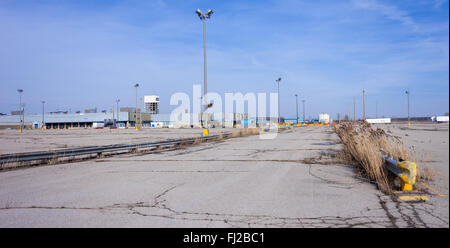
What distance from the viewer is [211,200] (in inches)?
251

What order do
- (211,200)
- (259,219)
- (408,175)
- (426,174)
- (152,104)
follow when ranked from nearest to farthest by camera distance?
(259,219) → (408,175) → (211,200) → (426,174) → (152,104)

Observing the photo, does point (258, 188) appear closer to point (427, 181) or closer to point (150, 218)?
point (150, 218)

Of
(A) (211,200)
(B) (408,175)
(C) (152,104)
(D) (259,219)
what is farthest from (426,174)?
(C) (152,104)

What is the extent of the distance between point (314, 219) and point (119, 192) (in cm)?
440

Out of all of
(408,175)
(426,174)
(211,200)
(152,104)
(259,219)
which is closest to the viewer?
(259,219)

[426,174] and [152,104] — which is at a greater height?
[152,104]

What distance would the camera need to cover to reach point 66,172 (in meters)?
10.6

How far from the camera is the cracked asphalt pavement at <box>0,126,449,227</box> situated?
4.95 meters

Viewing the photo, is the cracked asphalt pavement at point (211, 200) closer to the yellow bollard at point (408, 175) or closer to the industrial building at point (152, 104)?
the yellow bollard at point (408, 175)

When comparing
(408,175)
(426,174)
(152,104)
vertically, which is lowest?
(426,174)

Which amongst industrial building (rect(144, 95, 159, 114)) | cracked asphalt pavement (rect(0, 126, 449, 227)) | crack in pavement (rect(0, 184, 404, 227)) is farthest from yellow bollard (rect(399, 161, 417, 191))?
industrial building (rect(144, 95, 159, 114))

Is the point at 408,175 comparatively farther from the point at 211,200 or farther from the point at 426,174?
the point at 211,200

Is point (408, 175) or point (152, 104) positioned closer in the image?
point (408, 175)
